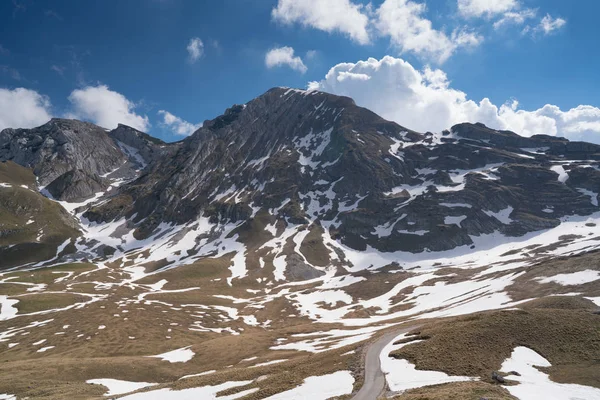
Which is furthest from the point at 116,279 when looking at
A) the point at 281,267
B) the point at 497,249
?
the point at 497,249

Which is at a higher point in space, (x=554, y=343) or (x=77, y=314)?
(x=77, y=314)

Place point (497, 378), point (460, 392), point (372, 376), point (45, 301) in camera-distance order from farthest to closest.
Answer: point (45, 301)
point (372, 376)
point (497, 378)
point (460, 392)

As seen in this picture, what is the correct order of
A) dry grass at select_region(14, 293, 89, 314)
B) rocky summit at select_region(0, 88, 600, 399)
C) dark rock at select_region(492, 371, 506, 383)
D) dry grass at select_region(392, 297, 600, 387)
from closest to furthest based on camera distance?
dark rock at select_region(492, 371, 506, 383), dry grass at select_region(392, 297, 600, 387), rocky summit at select_region(0, 88, 600, 399), dry grass at select_region(14, 293, 89, 314)

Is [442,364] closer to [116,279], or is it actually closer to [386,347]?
[386,347]

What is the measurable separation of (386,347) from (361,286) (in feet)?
293

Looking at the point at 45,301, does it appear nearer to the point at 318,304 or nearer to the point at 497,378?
the point at 318,304

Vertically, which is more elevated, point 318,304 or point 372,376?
point 372,376

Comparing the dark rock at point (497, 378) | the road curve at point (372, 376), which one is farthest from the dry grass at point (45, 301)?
the dark rock at point (497, 378)

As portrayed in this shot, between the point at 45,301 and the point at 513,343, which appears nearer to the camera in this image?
the point at 513,343

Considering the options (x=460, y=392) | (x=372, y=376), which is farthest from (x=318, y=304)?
(x=460, y=392)

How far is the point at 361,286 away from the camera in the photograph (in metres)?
128

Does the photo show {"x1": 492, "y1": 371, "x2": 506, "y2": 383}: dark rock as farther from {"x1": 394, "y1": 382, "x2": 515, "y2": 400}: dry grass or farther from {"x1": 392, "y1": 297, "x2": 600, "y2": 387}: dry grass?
{"x1": 394, "y1": 382, "x2": 515, "y2": 400}: dry grass

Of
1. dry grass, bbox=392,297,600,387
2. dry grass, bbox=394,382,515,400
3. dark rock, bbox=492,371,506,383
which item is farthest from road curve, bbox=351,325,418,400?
dark rock, bbox=492,371,506,383

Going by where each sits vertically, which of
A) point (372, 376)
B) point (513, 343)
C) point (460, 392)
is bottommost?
point (513, 343)
